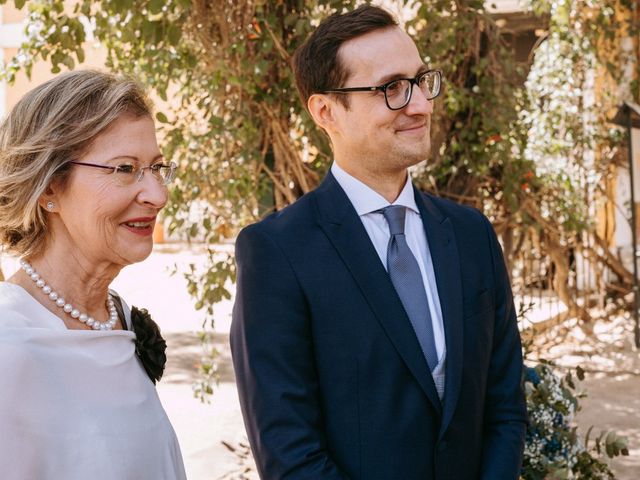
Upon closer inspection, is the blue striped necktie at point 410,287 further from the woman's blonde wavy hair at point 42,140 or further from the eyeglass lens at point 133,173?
the woman's blonde wavy hair at point 42,140

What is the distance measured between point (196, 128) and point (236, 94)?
2.78ft

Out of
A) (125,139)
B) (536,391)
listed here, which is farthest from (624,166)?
(125,139)

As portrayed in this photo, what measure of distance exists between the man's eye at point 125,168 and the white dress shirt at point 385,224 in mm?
604

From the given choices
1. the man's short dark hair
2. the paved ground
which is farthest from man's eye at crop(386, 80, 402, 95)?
the paved ground

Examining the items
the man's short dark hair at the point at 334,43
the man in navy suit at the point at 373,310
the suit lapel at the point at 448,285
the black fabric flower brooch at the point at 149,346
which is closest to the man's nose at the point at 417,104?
the man in navy suit at the point at 373,310

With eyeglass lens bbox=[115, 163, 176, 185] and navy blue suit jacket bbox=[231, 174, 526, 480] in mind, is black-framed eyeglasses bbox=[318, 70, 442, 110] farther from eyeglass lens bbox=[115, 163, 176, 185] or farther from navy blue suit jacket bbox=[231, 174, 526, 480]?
eyeglass lens bbox=[115, 163, 176, 185]

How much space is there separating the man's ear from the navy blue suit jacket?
267 mm

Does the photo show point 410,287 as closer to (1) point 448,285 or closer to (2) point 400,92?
(1) point 448,285

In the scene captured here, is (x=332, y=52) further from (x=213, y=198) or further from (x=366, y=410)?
(x=213, y=198)

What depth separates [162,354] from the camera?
2064mm

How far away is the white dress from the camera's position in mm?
1621

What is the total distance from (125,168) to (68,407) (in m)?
0.52

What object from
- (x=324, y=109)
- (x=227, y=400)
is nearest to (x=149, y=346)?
(x=324, y=109)

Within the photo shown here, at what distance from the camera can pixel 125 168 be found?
72.6 inches
